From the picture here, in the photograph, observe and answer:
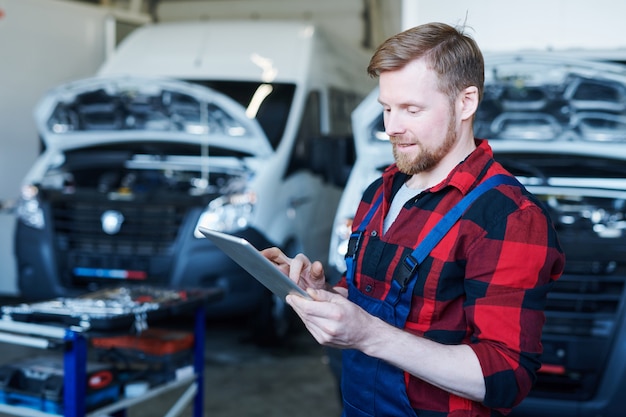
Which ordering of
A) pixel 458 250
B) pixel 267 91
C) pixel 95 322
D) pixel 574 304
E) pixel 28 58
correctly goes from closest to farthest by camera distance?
pixel 458 250 < pixel 95 322 < pixel 574 304 < pixel 267 91 < pixel 28 58

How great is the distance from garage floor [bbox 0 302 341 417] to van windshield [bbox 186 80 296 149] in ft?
5.41

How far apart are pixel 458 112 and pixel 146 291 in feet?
7.62

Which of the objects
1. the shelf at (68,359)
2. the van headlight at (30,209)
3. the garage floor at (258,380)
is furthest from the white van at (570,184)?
the van headlight at (30,209)

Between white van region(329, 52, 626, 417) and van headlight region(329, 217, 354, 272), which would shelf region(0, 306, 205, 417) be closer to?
van headlight region(329, 217, 354, 272)

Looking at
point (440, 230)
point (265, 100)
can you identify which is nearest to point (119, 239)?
point (265, 100)

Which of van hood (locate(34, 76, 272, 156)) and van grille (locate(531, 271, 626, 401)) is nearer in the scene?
van grille (locate(531, 271, 626, 401))

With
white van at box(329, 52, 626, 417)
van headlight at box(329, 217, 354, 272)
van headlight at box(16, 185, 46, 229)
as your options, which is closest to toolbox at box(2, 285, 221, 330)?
van headlight at box(329, 217, 354, 272)

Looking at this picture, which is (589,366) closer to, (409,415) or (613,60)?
(613,60)

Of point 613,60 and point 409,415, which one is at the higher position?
point 613,60

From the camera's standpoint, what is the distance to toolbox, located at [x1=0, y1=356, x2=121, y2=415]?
296 centimetres

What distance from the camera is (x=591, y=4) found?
13.5 feet

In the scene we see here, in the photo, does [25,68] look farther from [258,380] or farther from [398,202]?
[398,202]

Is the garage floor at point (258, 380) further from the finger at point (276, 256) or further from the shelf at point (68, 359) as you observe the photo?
the finger at point (276, 256)

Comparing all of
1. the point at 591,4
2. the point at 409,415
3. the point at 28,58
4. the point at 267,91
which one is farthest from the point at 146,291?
the point at 28,58
